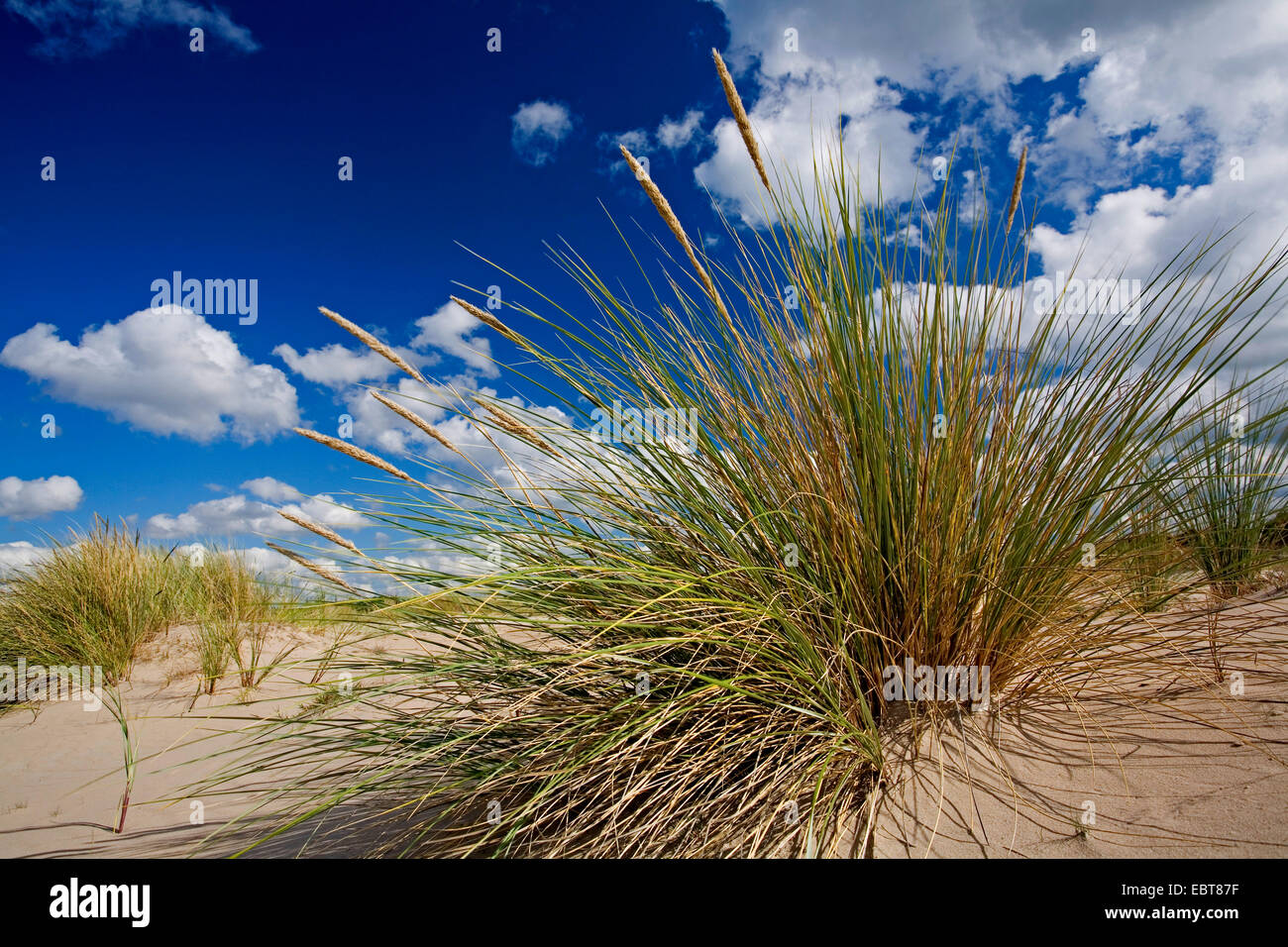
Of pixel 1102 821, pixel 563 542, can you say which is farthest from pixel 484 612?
pixel 1102 821

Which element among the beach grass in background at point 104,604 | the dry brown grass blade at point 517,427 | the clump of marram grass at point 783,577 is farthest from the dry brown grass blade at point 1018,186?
the beach grass in background at point 104,604

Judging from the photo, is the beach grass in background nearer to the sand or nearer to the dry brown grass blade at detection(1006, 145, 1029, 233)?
the sand

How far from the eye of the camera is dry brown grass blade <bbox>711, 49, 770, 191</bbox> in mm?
1759

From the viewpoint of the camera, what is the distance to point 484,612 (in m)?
1.76

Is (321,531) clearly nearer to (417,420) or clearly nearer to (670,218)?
Answer: (417,420)

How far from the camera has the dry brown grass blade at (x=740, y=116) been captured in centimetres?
176

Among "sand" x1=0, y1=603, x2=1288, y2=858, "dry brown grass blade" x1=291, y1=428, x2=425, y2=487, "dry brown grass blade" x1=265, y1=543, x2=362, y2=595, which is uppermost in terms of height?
"dry brown grass blade" x1=291, y1=428, x2=425, y2=487

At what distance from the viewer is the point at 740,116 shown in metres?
1.81

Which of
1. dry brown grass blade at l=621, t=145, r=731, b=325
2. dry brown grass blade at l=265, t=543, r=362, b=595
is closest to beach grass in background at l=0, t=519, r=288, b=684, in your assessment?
dry brown grass blade at l=265, t=543, r=362, b=595

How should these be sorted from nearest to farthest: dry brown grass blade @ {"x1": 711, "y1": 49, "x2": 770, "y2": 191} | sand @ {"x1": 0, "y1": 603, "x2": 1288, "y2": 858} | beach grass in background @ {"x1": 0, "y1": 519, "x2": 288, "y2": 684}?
sand @ {"x1": 0, "y1": 603, "x2": 1288, "y2": 858}
dry brown grass blade @ {"x1": 711, "y1": 49, "x2": 770, "y2": 191}
beach grass in background @ {"x1": 0, "y1": 519, "x2": 288, "y2": 684}

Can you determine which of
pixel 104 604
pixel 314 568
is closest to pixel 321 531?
pixel 314 568

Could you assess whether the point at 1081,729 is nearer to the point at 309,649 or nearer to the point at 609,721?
the point at 609,721

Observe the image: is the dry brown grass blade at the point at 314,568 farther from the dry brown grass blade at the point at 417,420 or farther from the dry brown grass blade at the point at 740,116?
the dry brown grass blade at the point at 740,116
